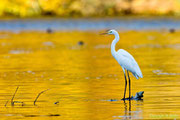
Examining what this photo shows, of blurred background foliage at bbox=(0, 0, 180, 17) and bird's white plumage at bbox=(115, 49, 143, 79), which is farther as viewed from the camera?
blurred background foliage at bbox=(0, 0, 180, 17)

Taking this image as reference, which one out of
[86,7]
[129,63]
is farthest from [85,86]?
[86,7]

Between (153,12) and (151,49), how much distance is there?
61275mm

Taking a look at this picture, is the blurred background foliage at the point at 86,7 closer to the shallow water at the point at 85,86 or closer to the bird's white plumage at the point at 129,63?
the shallow water at the point at 85,86

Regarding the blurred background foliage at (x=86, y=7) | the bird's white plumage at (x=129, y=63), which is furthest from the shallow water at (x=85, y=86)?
the blurred background foliage at (x=86, y=7)

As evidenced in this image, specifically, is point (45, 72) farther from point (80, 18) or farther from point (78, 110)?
point (80, 18)

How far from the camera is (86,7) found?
87.4 meters

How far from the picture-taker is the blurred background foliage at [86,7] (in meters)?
85.5

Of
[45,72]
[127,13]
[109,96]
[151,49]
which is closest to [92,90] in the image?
[109,96]

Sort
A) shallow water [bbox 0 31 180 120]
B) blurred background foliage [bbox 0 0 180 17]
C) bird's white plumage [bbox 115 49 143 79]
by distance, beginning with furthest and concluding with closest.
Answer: blurred background foliage [bbox 0 0 180 17], bird's white plumage [bbox 115 49 143 79], shallow water [bbox 0 31 180 120]

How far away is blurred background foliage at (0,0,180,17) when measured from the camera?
85500 mm

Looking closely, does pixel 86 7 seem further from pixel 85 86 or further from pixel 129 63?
pixel 129 63

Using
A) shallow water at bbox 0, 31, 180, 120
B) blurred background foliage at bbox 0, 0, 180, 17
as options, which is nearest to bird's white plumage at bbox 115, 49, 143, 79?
shallow water at bbox 0, 31, 180, 120

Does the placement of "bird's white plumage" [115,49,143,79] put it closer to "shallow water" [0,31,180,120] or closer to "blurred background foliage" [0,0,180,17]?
"shallow water" [0,31,180,120]

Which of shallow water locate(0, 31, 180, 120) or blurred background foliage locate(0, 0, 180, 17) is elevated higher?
blurred background foliage locate(0, 0, 180, 17)
